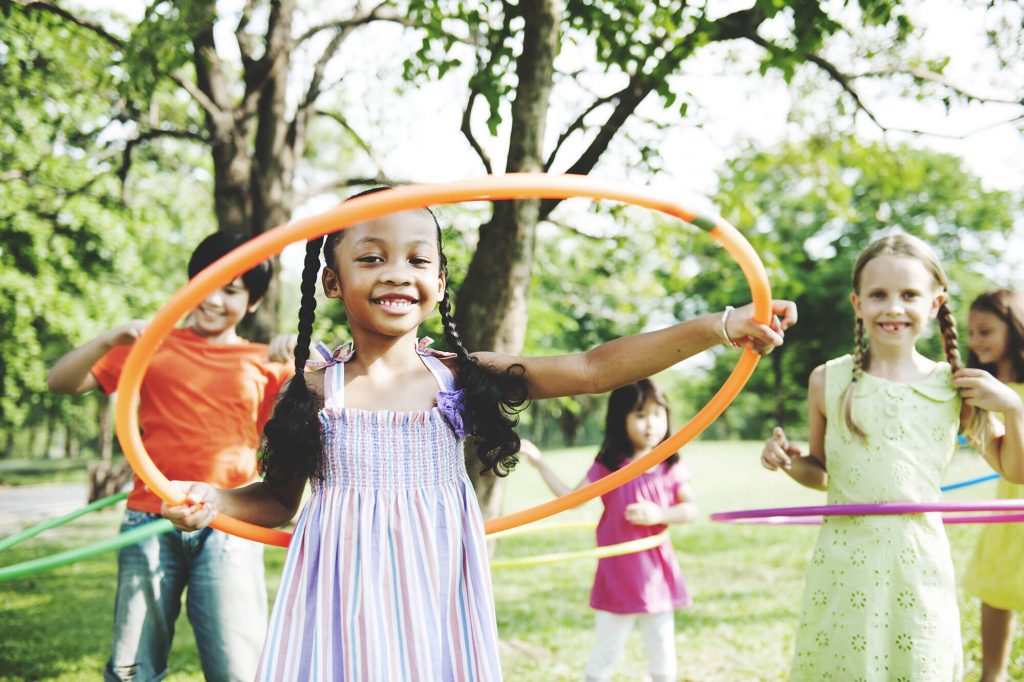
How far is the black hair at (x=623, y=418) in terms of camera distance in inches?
181

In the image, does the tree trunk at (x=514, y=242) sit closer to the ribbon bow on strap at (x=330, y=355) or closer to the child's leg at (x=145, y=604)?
the child's leg at (x=145, y=604)

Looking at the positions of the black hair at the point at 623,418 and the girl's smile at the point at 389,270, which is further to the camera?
the black hair at the point at 623,418

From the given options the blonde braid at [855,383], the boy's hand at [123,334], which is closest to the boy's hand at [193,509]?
the boy's hand at [123,334]

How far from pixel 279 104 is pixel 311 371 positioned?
785cm

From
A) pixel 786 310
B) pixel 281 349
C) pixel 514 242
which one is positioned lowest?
pixel 281 349

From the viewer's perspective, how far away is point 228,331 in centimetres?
380

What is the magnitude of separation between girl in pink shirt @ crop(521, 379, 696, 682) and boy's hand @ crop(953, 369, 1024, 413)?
1.66 m

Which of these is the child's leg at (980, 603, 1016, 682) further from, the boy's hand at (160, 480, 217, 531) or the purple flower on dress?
Result: the boy's hand at (160, 480, 217, 531)

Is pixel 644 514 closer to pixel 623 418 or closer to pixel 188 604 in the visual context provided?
pixel 623 418

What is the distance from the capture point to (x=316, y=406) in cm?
243

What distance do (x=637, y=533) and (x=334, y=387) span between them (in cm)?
268

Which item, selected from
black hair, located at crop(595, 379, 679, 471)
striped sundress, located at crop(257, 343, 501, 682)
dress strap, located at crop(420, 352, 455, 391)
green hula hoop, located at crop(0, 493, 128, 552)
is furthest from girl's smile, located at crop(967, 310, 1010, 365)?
green hula hoop, located at crop(0, 493, 128, 552)

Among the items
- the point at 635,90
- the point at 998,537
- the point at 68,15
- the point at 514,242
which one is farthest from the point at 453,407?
the point at 68,15

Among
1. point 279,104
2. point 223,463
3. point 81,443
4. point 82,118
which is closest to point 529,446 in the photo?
point 223,463
